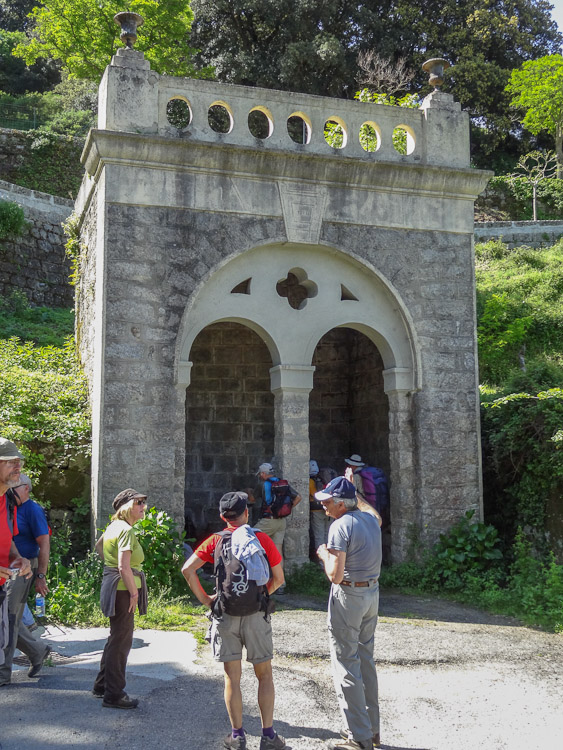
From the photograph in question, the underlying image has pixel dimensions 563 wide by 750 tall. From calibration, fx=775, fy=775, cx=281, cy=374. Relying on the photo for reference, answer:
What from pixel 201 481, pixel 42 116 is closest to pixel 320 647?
pixel 201 481

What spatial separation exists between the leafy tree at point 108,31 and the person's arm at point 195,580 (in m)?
27.0

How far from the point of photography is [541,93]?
31.5 metres

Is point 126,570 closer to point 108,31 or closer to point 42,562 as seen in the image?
point 42,562

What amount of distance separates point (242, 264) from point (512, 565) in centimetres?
476

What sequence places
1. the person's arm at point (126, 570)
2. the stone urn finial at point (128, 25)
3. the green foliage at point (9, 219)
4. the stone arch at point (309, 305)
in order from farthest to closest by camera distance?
the green foliage at point (9, 219)
the stone arch at point (309, 305)
the stone urn finial at point (128, 25)
the person's arm at point (126, 570)

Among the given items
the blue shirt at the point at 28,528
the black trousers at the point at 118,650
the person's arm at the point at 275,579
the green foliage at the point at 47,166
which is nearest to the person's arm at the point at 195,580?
the person's arm at the point at 275,579

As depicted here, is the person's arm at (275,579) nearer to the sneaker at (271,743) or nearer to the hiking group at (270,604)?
the hiking group at (270,604)

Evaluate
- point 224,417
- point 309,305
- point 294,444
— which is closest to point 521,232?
point 224,417

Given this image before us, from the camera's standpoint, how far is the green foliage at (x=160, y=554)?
786 cm

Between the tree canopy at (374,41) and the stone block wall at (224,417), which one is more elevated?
the tree canopy at (374,41)

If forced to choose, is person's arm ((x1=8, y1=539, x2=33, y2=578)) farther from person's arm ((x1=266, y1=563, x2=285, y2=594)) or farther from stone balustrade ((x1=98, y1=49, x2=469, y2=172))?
stone balustrade ((x1=98, y1=49, x2=469, y2=172))

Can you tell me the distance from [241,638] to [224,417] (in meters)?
7.71

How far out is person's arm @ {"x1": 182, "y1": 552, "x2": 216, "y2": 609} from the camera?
174 inches

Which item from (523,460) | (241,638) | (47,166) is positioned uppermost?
(47,166)
